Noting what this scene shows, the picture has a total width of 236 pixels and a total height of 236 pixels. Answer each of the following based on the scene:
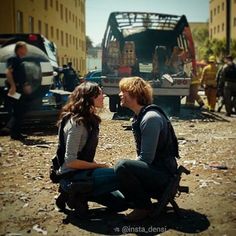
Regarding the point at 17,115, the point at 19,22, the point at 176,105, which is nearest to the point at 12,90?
the point at 17,115

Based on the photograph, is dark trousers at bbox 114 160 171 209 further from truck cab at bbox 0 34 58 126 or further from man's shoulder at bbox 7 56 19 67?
truck cab at bbox 0 34 58 126

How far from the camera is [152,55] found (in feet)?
51.1

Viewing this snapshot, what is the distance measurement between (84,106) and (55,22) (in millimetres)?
39006

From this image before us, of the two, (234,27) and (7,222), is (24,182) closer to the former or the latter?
(7,222)

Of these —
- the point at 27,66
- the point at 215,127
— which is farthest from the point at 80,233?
the point at 215,127

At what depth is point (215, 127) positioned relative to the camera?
416 inches

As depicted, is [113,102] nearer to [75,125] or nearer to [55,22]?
[75,125]

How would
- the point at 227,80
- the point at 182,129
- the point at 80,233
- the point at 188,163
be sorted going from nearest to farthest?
the point at 80,233 < the point at 188,163 < the point at 182,129 < the point at 227,80

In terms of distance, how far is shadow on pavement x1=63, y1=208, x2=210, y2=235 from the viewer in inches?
156

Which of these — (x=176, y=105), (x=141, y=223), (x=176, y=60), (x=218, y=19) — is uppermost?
(x=218, y=19)

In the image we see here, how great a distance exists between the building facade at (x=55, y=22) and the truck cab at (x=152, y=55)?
47.6ft

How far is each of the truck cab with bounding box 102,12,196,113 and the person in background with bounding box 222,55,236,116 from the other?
3.72ft

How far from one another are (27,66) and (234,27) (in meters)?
53.3

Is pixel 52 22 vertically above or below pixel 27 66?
above
